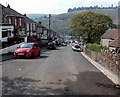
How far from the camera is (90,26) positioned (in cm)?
6612

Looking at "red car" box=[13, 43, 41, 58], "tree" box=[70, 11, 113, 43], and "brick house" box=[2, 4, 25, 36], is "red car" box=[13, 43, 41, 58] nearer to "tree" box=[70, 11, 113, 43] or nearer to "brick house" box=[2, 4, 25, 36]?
"brick house" box=[2, 4, 25, 36]

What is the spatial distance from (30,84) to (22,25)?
56346 millimetres

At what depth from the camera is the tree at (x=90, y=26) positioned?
216ft

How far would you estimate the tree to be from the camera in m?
65.9

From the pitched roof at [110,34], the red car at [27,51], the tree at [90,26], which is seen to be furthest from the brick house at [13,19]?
the red car at [27,51]

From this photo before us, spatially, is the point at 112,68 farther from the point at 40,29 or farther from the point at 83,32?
the point at 40,29

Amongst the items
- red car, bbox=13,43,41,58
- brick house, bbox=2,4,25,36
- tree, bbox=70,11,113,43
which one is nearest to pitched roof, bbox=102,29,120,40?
tree, bbox=70,11,113,43

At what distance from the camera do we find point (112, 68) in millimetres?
15828

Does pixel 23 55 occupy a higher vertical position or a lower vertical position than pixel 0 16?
lower

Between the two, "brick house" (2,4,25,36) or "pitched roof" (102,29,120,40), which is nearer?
"brick house" (2,4,25,36)

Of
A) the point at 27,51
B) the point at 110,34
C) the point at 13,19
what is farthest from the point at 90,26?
the point at 27,51

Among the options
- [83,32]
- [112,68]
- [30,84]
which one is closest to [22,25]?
[83,32]

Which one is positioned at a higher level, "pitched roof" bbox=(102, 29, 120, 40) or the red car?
"pitched roof" bbox=(102, 29, 120, 40)

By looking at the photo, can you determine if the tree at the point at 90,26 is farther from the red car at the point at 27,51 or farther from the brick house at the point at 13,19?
the red car at the point at 27,51
